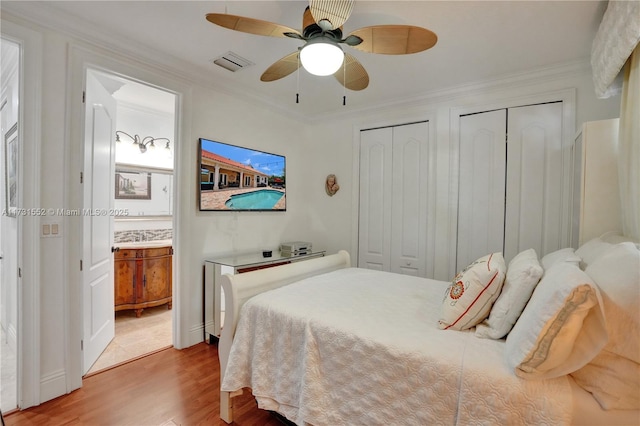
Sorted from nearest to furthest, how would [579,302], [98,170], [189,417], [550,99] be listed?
[579,302] < [189,417] < [98,170] < [550,99]

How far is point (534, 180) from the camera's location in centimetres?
270

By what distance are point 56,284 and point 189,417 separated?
1251mm

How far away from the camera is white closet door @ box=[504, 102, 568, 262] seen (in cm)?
261

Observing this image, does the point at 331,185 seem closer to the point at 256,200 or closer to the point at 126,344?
the point at 256,200

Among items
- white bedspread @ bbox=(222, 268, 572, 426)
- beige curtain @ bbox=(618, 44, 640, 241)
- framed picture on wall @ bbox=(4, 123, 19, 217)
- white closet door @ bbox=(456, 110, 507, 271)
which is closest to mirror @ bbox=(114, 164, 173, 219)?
framed picture on wall @ bbox=(4, 123, 19, 217)

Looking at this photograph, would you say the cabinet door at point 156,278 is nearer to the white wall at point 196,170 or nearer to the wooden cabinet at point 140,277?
the wooden cabinet at point 140,277

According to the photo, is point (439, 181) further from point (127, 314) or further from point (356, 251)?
point (127, 314)

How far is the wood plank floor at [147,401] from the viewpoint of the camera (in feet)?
5.91

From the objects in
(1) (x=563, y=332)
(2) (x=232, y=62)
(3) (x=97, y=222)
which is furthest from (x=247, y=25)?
(3) (x=97, y=222)

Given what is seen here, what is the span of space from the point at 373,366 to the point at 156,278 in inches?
120

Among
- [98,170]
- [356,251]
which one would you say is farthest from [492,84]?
[98,170]

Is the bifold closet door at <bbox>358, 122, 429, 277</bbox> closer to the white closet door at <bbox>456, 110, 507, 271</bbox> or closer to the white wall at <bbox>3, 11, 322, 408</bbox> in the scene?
the white closet door at <bbox>456, 110, 507, 271</bbox>

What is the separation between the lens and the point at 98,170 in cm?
244

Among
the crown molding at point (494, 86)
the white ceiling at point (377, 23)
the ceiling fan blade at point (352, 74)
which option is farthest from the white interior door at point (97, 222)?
the crown molding at point (494, 86)
